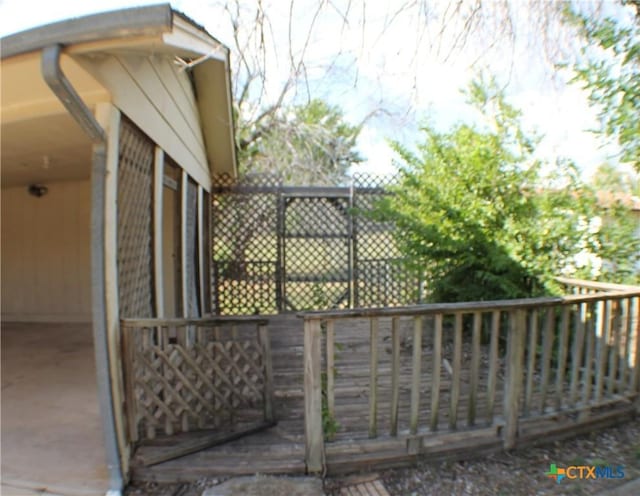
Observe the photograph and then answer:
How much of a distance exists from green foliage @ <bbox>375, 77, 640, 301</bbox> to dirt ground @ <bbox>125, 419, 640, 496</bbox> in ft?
4.85

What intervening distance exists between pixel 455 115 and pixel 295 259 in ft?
11.0

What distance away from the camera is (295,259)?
646cm

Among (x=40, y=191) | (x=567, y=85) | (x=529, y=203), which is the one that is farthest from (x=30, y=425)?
(x=567, y=85)

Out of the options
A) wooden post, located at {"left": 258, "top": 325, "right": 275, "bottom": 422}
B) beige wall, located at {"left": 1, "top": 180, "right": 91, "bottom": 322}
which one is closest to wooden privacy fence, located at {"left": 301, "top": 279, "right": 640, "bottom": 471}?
wooden post, located at {"left": 258, "top": 325, "right": 275, "bottom": 422}

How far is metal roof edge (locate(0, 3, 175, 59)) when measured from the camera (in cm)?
158

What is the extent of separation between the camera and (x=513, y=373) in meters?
2.41

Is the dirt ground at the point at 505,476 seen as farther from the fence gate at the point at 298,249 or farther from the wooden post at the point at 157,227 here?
the fence gate at the point at 298,249

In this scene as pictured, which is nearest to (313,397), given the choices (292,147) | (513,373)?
(513,373)

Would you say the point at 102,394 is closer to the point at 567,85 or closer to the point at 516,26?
the point at 516,26

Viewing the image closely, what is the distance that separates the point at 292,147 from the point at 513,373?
7.55 metres

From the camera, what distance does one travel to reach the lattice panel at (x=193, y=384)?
7.22 feet

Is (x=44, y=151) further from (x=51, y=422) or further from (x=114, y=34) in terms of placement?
(x=114, y=34)

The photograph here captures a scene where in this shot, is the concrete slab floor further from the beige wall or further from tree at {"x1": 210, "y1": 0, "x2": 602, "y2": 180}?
tree at {"x1": 210, "y1": 0, "x2": 602, "y2": 180}

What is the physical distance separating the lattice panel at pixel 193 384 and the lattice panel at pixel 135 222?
31 centimetres
